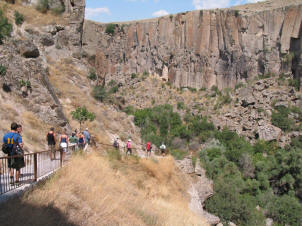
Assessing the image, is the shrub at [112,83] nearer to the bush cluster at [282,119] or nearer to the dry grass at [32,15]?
the bush cluster at [282,119]

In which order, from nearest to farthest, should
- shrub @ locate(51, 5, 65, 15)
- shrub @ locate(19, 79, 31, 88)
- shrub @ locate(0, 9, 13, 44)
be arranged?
shrub @ locate(19, 79, 31, 88) < shrub @ locate(0, 9, 13, 44) < shrub @ locate(51, 5, 65, 15)

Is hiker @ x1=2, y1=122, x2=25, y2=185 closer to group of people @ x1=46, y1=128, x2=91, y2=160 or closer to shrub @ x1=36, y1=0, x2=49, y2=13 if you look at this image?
group of people @ x1=46, y1=128, x2=91, y2=160

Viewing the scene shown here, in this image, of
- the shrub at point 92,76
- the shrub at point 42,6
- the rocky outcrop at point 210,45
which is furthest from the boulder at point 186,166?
the rocky outcrop at point 210,45

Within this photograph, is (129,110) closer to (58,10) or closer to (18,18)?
(58,10)

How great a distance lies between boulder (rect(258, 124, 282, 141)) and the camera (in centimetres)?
3934

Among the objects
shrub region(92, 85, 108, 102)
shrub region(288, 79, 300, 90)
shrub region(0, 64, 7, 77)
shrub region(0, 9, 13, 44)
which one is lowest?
shrub region(92, 85, 108, 102)

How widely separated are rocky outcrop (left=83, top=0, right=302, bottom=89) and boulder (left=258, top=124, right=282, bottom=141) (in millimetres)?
12365

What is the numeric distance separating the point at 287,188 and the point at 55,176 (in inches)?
1147

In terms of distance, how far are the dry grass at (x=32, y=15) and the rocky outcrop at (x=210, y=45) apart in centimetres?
2377

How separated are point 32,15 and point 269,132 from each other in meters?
30.8

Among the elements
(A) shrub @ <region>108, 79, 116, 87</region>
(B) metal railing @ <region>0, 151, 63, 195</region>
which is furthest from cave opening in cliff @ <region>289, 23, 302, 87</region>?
(B) metal railing @ <region>0, 151, 63, 195</region>

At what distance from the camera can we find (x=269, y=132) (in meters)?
39.8

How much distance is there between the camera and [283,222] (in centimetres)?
2545

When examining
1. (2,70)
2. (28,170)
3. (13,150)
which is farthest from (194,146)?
(13,150)
